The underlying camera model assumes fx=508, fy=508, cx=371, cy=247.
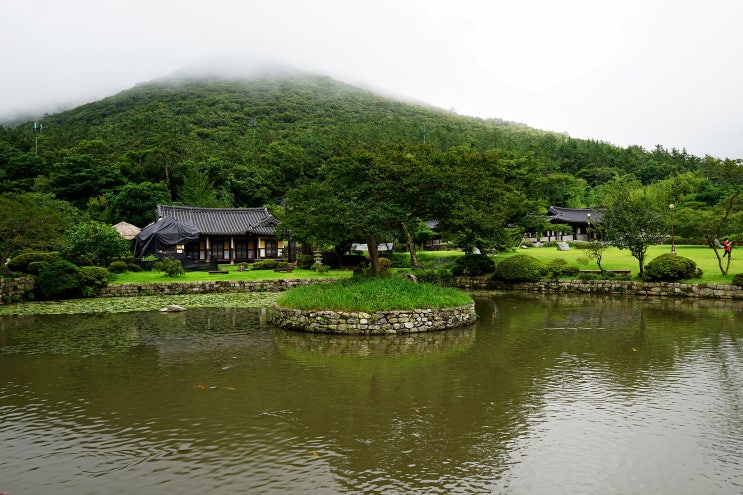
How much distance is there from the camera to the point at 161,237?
36438 millimetres

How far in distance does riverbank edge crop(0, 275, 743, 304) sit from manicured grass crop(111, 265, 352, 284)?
979 millimetres

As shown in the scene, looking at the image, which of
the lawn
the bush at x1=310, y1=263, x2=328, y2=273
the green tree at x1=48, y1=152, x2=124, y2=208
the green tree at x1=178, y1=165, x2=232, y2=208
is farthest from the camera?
the green tree at x1=178, y1=165, x2=232, y2=208

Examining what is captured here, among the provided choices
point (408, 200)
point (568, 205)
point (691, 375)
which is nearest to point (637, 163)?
point (568, 205)

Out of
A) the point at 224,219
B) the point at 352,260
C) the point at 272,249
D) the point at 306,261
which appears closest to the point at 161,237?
the point at 224,219

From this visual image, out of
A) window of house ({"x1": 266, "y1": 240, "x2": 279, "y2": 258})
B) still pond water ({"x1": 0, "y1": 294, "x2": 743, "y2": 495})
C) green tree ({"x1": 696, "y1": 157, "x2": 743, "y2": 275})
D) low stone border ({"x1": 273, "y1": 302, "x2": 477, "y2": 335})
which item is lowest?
still pond water ({"x1": 0, "y1": 294, "x2": 743, "y2": 495})

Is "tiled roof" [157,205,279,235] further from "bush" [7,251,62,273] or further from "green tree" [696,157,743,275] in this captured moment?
"green tree" [696,157,743,275]

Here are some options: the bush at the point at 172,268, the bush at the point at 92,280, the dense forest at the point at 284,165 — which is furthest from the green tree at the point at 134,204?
the bush at the point at 92,280

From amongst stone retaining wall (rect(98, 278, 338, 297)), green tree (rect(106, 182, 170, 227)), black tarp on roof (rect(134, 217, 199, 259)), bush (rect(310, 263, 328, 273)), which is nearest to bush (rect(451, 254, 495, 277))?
bush (rect(310, 263, 328, 273))

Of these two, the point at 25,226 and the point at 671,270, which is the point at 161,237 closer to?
the point at 25,226

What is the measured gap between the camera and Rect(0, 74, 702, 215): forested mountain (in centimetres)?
5641

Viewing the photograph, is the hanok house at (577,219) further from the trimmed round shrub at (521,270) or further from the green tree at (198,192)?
the green tree at (198,192)

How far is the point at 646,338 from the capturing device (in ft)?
52.2

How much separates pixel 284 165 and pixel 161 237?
124ft

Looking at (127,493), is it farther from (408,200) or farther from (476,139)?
(476,139)
